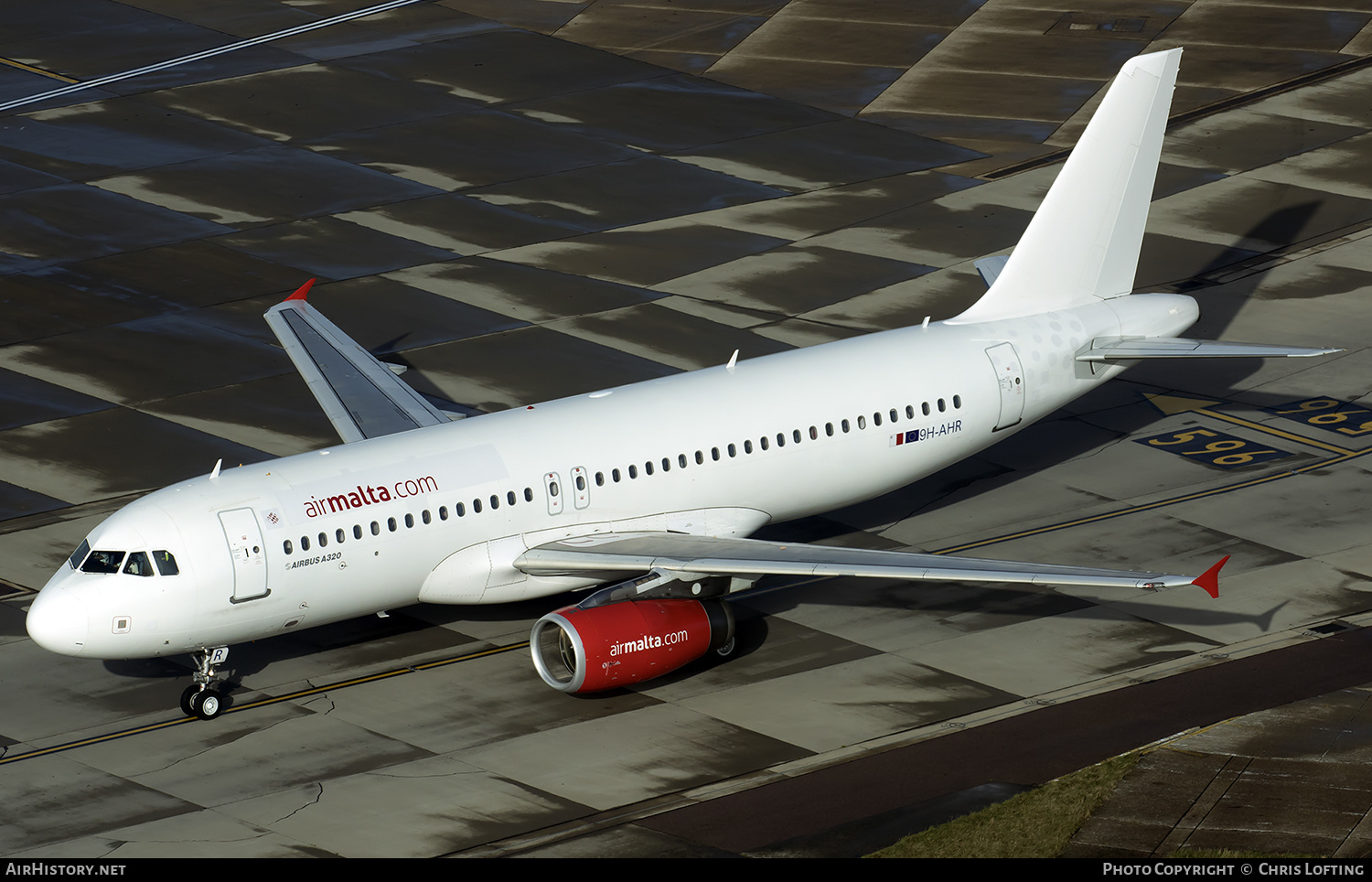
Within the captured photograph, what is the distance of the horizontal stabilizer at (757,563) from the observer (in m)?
30.5

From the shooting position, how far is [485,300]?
172 ft

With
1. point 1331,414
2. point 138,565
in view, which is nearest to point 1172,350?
point 1331,414

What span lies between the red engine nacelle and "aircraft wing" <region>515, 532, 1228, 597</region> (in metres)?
0.91

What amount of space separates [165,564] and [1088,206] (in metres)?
21.9

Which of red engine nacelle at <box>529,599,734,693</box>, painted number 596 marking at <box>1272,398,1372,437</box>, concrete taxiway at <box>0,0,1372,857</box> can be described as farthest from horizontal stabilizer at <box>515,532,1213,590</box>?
painted number 596 marking at <box>1272,398,1372,437</box>

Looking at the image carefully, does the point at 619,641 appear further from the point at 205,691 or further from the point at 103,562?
the point at 103,562

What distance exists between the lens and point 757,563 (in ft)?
105

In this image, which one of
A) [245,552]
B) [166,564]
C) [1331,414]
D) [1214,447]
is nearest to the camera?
[166,564]

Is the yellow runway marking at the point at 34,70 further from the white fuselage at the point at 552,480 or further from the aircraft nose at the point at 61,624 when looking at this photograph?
the aircraft nose at the point at 61,624

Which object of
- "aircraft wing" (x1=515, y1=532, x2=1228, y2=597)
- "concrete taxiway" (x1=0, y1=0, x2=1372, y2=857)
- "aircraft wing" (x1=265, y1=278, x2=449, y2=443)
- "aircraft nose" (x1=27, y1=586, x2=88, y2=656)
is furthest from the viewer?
"aircraft wing" (x1=265, y1=278, x2=449, y2=443)

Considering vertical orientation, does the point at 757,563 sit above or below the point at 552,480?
below

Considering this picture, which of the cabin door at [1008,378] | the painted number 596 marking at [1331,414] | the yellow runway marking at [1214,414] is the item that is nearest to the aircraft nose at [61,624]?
the cabin door at [1008,378]

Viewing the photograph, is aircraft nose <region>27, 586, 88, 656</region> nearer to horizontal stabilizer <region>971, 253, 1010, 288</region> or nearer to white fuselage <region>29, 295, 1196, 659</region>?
white fuselage <region>29, 295, 1196, 659</region>

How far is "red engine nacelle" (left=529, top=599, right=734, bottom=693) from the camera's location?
3128 centimetres
